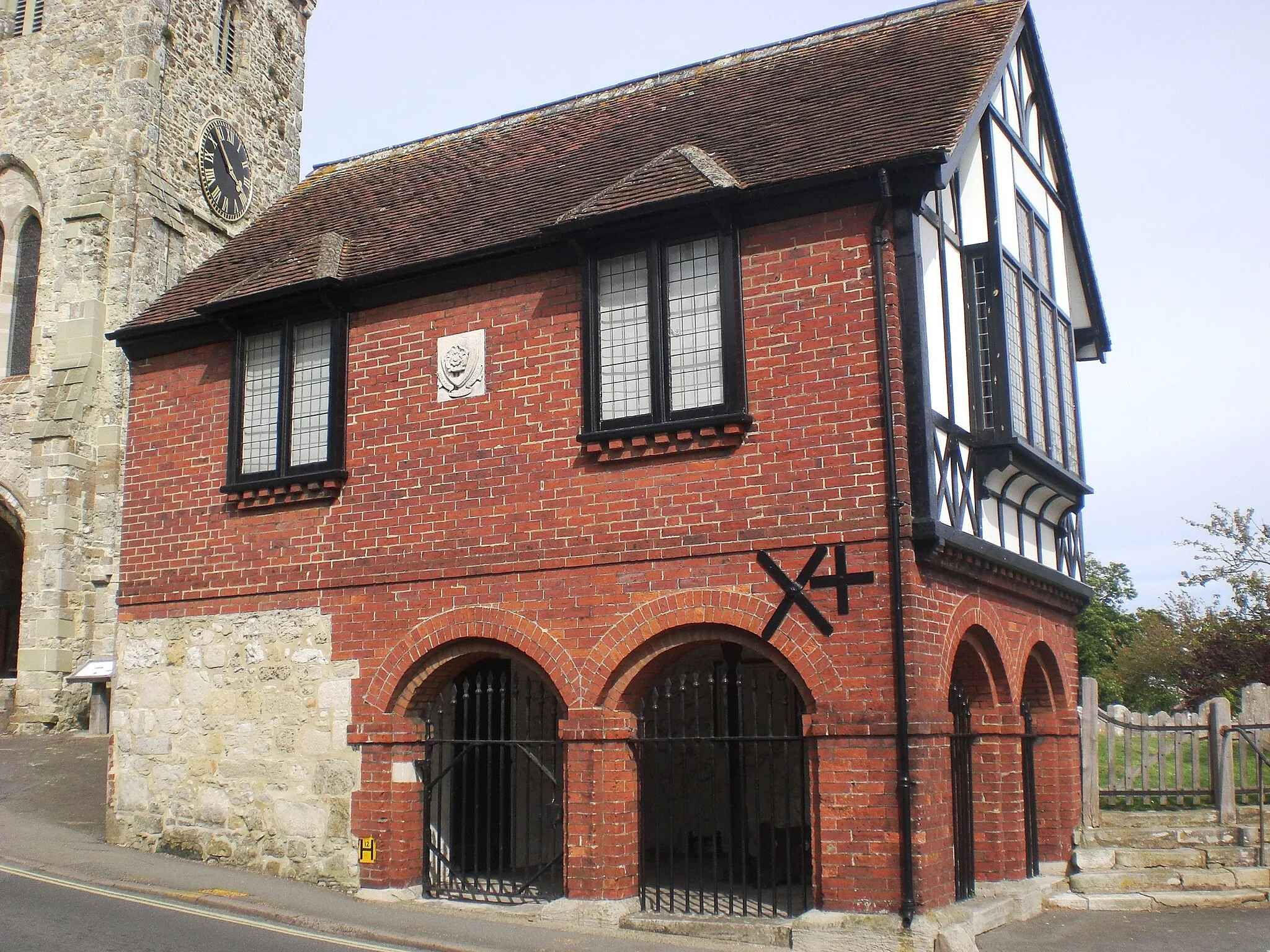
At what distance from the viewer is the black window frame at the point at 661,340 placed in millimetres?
10836

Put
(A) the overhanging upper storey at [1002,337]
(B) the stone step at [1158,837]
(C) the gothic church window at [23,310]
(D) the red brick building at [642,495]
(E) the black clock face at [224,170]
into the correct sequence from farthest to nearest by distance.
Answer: (E) the black clock face at [224,170] → (C) the gothic church window at [23,310] → (B) the stone step at [1158,837] → (A) the overhanging upper storey at [1002,337] → (D) the red brick building at [642,495]

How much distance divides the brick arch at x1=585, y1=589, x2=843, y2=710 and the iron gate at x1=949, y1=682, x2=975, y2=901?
6.29 ft

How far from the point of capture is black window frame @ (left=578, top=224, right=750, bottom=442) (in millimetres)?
10836

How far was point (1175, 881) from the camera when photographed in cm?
1270

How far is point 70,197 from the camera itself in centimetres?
2331

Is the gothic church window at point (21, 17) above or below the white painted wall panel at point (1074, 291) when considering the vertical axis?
above

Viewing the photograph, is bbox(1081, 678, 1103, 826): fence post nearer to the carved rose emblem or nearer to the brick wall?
the brick wall

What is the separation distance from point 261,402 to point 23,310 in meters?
12.7

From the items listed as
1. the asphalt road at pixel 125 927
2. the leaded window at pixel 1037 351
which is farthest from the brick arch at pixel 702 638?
the leaded window at pixel 1037 351

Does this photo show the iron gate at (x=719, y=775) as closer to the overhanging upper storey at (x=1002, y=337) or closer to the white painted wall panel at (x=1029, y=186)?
the overhanging upper storey at (x=1002, y=337)

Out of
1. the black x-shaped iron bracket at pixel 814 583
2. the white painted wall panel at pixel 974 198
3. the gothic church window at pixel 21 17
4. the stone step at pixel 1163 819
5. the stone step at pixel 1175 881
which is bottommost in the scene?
the stone step at pixel 1175 881

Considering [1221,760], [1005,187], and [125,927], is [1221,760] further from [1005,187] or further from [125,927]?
[125,927]

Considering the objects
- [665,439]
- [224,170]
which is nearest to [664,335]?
[665,439]

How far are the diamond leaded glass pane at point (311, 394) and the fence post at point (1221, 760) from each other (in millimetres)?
10169
